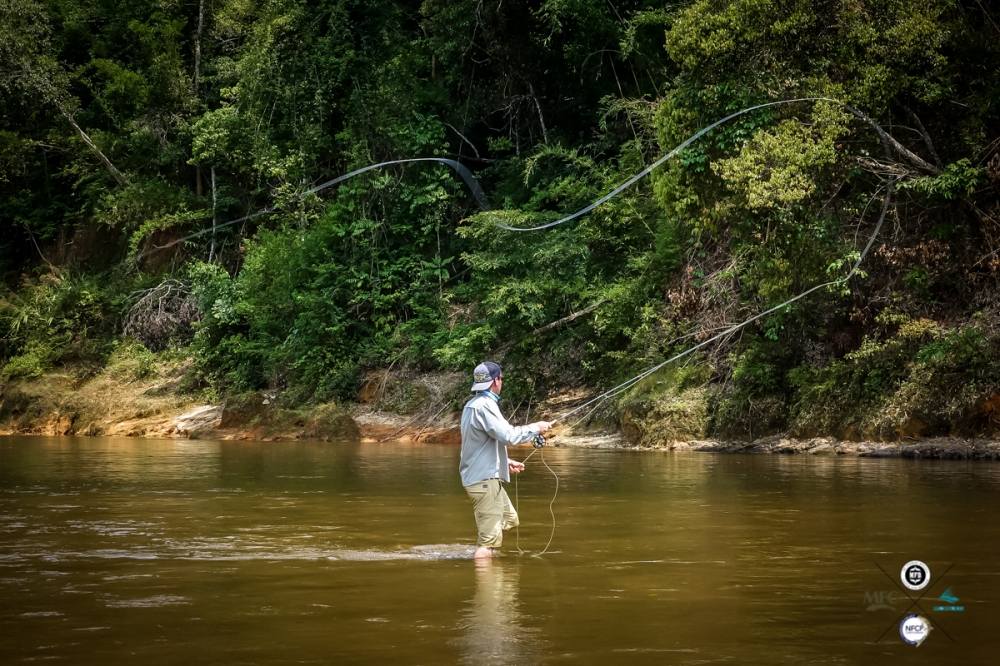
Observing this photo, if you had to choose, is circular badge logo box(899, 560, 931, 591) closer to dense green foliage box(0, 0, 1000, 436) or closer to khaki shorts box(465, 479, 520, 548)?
khaki shorts box(465, 479, 520, 548)

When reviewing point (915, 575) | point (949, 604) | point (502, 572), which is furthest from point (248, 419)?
point (949, 604)

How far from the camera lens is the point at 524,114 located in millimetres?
33188

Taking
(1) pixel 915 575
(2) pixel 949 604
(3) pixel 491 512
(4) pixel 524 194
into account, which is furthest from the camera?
(4) pixel 524 194

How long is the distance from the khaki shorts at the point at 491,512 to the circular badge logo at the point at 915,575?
9.38ft

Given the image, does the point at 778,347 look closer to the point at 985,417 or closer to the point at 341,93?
the point at 985,417

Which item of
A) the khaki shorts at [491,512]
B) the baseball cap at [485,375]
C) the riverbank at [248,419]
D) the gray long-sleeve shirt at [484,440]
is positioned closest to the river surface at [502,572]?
the khaki shorts at [491,512]

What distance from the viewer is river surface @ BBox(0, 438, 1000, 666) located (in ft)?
19.9

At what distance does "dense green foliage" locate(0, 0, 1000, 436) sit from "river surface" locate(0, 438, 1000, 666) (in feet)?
18.9

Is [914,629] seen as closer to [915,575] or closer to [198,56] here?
[915,575]

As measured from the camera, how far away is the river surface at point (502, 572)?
6.07 metres

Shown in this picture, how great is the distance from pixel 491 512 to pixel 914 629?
3.81 m

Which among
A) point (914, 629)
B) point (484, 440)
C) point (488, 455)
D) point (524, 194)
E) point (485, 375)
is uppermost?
point (524, 194)

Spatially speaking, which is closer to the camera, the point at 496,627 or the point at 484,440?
the point at 496,627

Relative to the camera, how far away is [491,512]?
9.45 meters
